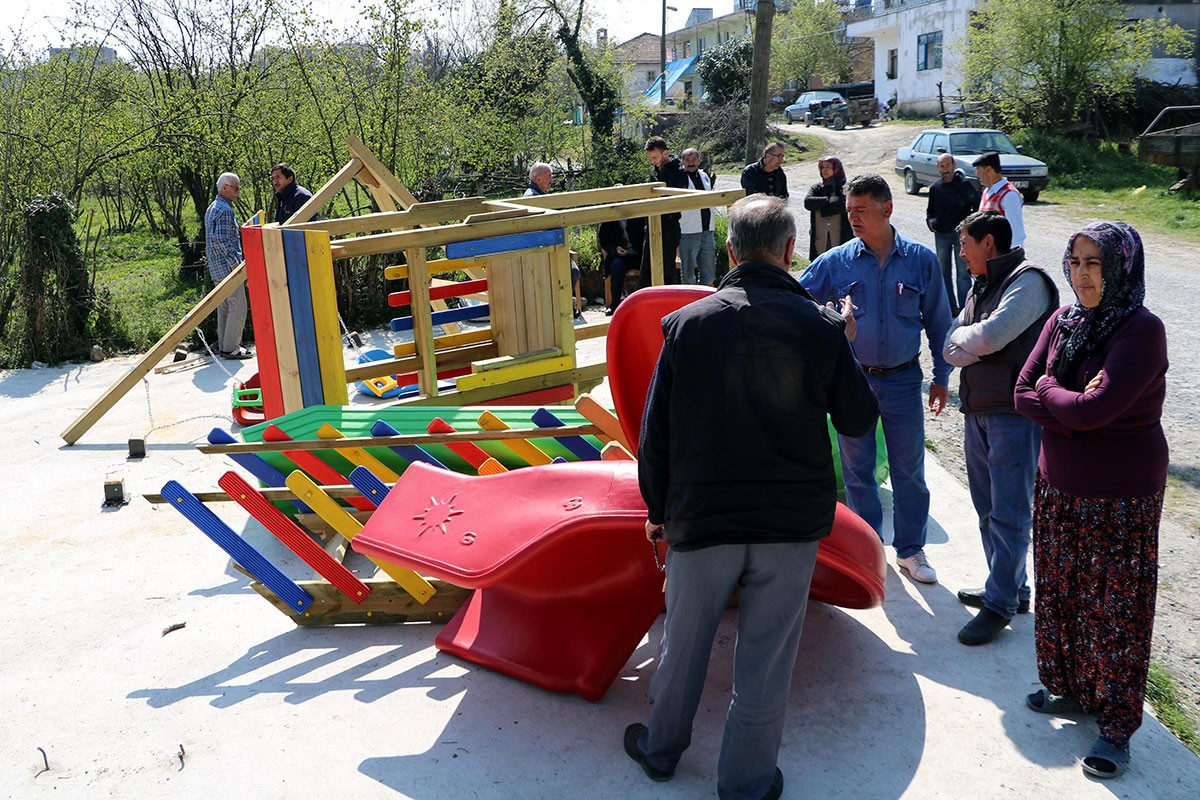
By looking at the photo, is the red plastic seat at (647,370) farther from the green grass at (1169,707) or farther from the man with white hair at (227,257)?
the man with white hair at (227,257)

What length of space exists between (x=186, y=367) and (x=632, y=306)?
6.92 m

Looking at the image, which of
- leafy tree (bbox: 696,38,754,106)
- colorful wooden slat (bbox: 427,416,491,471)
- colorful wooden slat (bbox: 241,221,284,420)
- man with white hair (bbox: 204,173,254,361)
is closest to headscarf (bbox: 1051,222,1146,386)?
colorful wooden slat (bbox: 427,416,491,471)

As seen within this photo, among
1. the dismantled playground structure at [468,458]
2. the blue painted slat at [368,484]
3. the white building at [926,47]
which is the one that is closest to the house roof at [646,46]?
the white building at [926,47]

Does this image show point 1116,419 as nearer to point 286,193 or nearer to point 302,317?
point 302,317

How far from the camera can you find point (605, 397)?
740 centimetres

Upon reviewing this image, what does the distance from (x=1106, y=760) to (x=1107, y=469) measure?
866 mm

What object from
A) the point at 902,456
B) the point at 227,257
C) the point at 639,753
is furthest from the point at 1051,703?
the point at 227,257

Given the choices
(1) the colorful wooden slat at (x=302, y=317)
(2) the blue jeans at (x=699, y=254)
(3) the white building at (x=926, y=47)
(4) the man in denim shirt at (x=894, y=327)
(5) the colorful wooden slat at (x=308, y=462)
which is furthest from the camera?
(3) the white building at (x=926, y=47)

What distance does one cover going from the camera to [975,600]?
4.14 meters

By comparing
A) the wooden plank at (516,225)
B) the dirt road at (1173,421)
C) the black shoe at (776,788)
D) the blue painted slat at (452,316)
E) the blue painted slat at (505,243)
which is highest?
the wooden plank at (516,225)

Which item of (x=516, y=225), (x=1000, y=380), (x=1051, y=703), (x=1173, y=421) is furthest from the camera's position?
(x=1173, y=421)

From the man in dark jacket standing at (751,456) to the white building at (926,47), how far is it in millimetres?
31178

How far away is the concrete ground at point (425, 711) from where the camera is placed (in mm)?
3080

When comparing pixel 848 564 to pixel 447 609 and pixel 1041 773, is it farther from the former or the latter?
pixel 447 609
